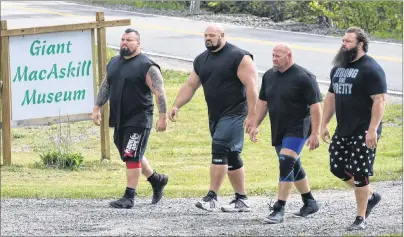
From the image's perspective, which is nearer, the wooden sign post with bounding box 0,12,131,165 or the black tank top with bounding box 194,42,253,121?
the black tank top with bounding box 194,42,253,121

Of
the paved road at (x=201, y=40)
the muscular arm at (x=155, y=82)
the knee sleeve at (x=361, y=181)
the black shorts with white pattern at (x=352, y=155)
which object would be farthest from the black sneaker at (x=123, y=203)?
the paved road at (x=201, y=40)

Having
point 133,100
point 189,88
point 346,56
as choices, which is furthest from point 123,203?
point 346,56

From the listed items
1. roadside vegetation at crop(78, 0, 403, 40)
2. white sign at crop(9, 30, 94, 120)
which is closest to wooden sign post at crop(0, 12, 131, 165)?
white sign at crop(9, 30, 94, 120)

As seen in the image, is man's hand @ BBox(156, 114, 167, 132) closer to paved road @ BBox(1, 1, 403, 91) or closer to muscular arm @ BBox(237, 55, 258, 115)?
muscular arm @ BBox(237, 55, 258, 115)

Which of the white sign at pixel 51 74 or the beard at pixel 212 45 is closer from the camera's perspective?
the beard at pixel 212 45

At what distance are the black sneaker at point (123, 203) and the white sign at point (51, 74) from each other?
11.7 ft

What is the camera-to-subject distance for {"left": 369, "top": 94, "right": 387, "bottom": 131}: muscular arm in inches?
389

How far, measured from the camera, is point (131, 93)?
11.3 metres

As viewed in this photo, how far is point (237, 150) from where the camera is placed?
36.8 ft

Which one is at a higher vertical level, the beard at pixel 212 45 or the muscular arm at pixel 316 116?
the beard at pixel 212 45

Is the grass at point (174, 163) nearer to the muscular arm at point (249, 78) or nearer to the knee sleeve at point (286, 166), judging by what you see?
the muscular arm at point (249, 78)

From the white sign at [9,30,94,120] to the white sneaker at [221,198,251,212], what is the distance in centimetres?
397

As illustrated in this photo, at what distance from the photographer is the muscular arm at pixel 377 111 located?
9.89 m

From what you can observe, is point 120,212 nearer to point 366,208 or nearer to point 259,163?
point 366,208
